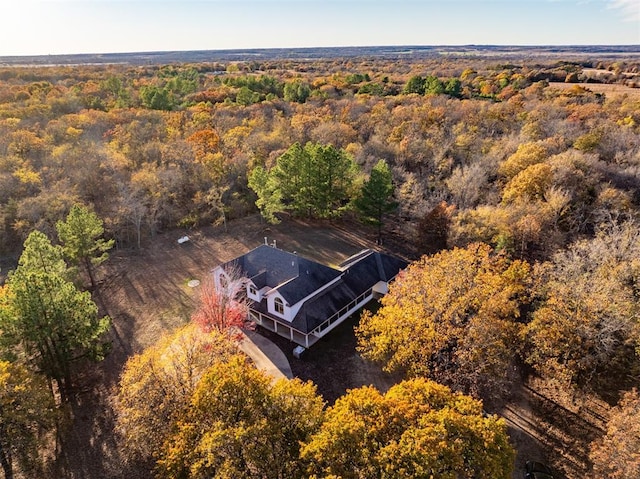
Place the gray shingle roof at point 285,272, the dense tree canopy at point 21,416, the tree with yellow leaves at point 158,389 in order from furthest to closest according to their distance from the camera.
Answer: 1. the gray shingle roof at point 285,272
2. the dense tree canopy at point 21,416
3. the tree with yellow leaves at point 158,389

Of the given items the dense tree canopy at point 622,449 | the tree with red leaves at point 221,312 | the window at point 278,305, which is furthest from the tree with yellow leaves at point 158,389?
the dense tree canopy at point 622,449

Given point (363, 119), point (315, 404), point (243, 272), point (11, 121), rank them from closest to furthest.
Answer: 1. point (315, 404)
2. point (243, 272)
3. point (11, 121)
4. point (363, 119)

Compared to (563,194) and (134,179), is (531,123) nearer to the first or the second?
(563,194)

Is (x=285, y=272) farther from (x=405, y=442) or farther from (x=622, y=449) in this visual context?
(x=622, y=449)

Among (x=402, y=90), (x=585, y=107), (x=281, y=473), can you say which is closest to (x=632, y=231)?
(x=281, y=473)

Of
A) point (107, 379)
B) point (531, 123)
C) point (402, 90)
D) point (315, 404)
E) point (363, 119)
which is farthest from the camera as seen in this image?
point (402, 90)

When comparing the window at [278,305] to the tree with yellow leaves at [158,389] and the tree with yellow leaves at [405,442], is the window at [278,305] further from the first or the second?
the tree with yellow leaves at [405,442]
